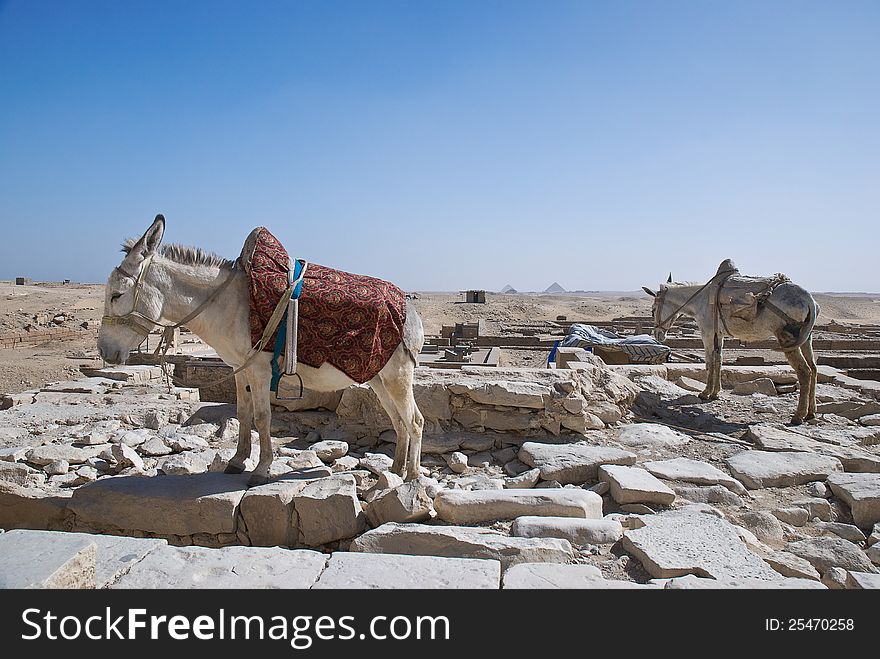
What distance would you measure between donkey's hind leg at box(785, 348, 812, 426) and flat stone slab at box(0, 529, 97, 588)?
23.9ft

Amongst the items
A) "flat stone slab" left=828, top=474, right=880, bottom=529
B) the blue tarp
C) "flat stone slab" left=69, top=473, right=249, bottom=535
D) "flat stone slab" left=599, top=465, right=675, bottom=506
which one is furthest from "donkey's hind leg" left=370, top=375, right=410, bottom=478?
the blue tarp

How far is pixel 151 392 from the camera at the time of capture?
693 centimetres

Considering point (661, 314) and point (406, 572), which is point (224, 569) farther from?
point (661, 314)

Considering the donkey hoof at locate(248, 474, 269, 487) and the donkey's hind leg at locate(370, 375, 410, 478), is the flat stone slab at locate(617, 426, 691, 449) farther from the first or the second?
the donkey hoof at locate(248, 474, 269, 487)

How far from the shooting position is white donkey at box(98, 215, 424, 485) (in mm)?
3912

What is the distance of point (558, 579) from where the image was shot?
261cm

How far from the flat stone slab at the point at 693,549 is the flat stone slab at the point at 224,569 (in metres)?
1.73

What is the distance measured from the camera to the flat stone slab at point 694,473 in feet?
15.2

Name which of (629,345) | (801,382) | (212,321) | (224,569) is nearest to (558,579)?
(224,569)

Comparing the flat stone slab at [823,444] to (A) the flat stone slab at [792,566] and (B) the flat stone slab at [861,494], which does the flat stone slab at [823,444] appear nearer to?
(B) the flat stone slab at [861,494]

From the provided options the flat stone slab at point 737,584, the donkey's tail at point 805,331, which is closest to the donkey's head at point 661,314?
the donkey's tail at point 805,331

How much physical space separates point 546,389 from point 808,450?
104 inches
